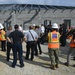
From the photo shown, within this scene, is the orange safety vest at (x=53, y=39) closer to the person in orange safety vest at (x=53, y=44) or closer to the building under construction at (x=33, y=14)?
the person in orange safety vest at (x=53, y=44)

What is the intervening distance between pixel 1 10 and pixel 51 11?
6.37 meters

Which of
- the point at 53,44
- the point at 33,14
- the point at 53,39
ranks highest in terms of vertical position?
the point at 33,14

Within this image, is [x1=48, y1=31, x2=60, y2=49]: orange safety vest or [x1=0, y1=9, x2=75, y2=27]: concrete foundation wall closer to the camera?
[x1=48, y1=31, x2=60, y2=49]: orange safety vest

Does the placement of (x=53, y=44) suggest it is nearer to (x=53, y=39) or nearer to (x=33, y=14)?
(x=53, y=39)

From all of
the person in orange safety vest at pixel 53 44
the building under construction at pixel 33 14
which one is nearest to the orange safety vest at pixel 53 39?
the person in orange safety vest at pixel 53 44

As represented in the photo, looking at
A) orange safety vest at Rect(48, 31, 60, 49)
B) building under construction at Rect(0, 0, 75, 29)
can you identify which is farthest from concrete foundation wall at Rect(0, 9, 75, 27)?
orange safety vest at Rect(48, 31, 60, 49)

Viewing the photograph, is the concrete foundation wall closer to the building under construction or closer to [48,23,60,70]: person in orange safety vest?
the building under construction

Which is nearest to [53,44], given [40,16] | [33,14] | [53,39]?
[53,39]

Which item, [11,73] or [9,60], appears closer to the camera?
[11,73]

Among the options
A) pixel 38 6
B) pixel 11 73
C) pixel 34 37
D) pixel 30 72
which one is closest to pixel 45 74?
pixel 30 72

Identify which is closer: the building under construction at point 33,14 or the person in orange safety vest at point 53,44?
the person in orange safety vest at point 53,44

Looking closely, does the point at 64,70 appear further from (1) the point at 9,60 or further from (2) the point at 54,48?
(1) the point at 9,60

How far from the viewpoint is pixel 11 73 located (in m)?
11.0

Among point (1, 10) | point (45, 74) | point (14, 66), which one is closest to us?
point (45, 74)
